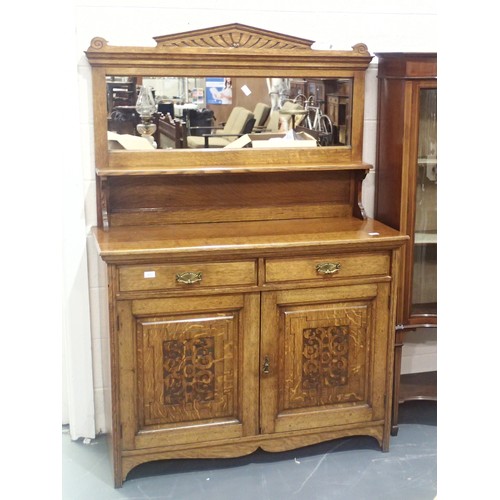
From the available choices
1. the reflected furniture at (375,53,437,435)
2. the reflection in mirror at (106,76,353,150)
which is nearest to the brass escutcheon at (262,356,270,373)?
the reflected furniture at (375,53,437,435)

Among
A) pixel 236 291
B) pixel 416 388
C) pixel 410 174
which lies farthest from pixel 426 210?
pixel 236 291

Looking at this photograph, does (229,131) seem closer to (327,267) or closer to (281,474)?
(327,267)

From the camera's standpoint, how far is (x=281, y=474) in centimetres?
269

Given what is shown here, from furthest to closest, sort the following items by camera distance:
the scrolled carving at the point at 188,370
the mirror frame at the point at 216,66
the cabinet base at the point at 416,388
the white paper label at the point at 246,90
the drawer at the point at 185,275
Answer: the cabinet base at the point at 416,388 → the white paper label at the point at 246,90 → the mirror frame at the point at 216,66 → the scrolled carving at the point at 188,370 → the drawer at the point at 185,275

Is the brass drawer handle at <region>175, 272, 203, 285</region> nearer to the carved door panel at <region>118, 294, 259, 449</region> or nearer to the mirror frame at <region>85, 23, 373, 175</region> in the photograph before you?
the carved door panel at <region>118, 294, 259, 449</region>

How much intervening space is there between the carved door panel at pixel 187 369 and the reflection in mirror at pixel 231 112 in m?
0.69

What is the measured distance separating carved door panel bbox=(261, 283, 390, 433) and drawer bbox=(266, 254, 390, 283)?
0.06m

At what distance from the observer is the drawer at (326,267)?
2.55m

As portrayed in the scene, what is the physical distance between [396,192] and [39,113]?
8.26ft

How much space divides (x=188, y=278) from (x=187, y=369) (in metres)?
0.35

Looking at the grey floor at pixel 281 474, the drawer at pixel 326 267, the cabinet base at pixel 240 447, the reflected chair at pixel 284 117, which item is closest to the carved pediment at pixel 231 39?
the reflected chair at pixel 284 117

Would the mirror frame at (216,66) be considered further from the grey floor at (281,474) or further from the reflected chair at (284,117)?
the grey floor at (281,474)

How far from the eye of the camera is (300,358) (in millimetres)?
2668
